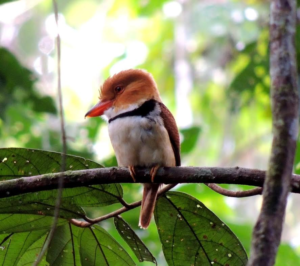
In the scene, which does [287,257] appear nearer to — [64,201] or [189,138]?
[189,138]

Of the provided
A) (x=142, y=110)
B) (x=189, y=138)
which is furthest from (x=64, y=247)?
(x=189, y=138)

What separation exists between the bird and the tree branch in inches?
20.8

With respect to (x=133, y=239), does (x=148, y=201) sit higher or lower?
higher

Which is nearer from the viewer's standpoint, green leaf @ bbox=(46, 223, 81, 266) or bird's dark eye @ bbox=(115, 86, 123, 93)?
green leaf @ bbox=(46, 223, 81, 266)

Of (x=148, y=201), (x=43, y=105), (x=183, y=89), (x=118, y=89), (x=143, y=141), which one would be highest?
(x=183, y=89)

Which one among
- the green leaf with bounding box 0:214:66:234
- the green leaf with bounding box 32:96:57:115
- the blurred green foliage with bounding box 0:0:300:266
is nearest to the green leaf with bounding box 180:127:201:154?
the blurred green foliage with bounding box 0:0:300:266

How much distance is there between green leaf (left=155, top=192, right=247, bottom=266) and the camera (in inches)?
79.0

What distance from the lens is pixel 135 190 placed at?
155 inches

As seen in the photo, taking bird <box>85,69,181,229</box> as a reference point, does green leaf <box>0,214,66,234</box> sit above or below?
below

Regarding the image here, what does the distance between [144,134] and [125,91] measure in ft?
1.31

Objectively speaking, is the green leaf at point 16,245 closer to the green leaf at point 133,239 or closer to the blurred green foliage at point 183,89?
the green leaf at point 133,239

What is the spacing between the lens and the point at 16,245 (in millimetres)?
2012

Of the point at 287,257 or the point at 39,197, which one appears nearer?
the point at 39,197

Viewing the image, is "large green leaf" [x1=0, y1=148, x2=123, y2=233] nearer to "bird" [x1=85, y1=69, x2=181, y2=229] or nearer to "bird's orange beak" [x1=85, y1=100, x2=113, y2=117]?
"bird" [x1=85, y1=69, x2=181, y2=229]
